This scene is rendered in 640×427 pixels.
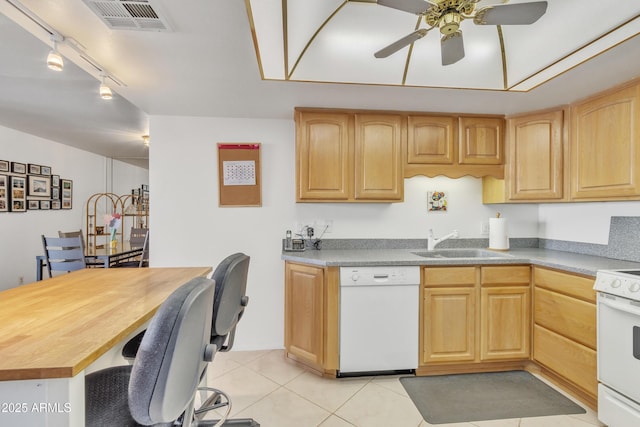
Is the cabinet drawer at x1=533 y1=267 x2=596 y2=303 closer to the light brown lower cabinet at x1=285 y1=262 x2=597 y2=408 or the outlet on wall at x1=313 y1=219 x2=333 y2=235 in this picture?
the light brown lower cabinet at x1=285 y1=262 x2=597 y2=408

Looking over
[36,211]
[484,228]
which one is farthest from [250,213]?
[36,211]

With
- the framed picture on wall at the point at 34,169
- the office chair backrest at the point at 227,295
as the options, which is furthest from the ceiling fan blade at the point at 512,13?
the framed picture on wall at the point at 34,169

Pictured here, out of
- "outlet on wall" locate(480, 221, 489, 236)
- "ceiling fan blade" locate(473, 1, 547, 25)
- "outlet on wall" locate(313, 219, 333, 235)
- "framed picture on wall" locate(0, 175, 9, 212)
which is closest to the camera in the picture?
"ceiling fan blade" locate(473, 1, 547, 25)

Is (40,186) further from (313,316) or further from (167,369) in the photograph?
(167,369)

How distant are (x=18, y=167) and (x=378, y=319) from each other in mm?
5334

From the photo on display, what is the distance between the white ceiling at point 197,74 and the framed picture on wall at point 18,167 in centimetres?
127

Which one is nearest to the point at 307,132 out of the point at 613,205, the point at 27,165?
the point at 613,205

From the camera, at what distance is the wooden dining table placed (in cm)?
76

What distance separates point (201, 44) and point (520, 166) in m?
2.62

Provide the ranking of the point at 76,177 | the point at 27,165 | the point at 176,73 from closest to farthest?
1. the point at 176,73
2. the point at 27,165
3. the point at 76,177

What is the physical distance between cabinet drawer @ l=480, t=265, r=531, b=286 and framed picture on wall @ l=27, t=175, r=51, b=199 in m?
5.97

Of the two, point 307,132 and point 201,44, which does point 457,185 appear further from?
point 201,44

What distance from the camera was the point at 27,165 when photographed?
452 cm

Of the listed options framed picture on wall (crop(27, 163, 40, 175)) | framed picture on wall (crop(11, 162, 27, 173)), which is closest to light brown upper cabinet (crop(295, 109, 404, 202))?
framed picture on wall (crop(11, 162, 27, 173))
